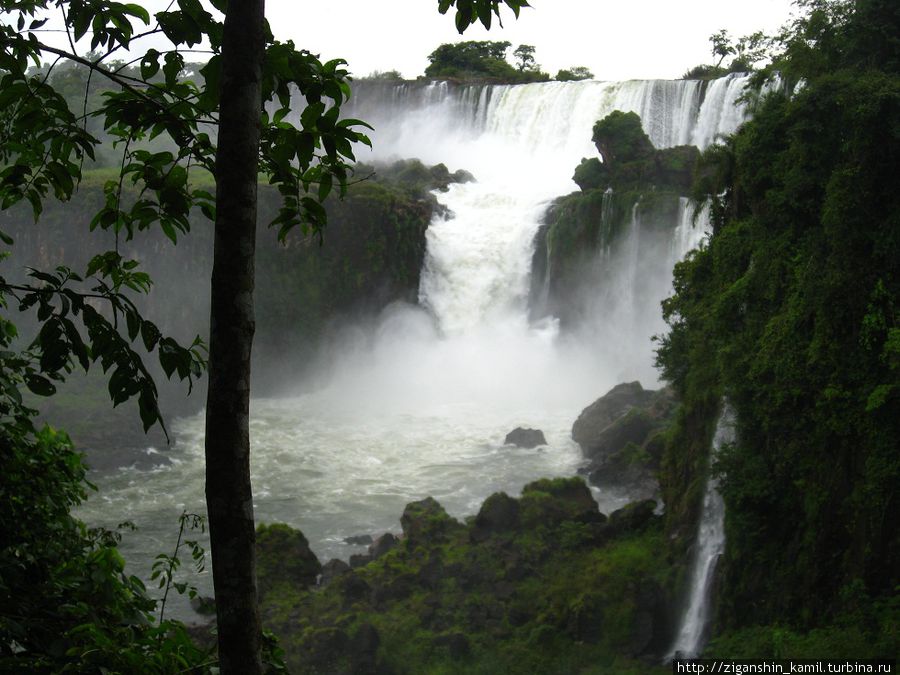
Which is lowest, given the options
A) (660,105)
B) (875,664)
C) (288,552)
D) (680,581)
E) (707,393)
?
(288,552)

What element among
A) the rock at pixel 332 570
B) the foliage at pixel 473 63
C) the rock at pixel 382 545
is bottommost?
the rock at pixel 332 570

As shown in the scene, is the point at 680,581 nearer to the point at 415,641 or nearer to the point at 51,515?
the point at 415,641

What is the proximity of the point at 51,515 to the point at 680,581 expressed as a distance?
31.2 ft

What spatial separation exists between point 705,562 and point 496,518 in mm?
4073

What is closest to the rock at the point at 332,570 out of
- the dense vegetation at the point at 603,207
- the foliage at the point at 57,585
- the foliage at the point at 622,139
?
the foliage at the point at 57,585

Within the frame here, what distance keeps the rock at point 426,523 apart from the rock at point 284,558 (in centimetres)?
163

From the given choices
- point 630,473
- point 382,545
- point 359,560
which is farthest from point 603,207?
point 359,560

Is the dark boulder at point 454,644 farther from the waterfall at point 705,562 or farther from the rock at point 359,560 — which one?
the rock at point 359,560

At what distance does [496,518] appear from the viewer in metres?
14.6

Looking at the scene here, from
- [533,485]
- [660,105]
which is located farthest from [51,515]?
[660,105]

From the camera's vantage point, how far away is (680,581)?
1170cm

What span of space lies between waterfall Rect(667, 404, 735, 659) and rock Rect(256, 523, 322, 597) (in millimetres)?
5964

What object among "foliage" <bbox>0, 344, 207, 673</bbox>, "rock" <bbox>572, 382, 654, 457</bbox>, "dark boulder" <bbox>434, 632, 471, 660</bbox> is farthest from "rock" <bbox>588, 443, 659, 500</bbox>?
"foliage" <bbox>0, 344, 207, 673</bbox>

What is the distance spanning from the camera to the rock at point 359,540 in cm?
1612
